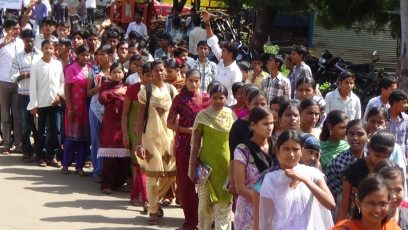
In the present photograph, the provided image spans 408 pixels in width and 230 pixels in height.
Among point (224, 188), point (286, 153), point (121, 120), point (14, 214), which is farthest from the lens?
point (121, 120)

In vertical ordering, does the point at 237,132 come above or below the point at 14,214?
above

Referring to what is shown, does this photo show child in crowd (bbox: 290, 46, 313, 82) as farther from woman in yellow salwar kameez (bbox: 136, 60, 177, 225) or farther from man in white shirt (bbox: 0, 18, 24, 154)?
→ man in white shirt (bbox: 0, 18, 24, 154)

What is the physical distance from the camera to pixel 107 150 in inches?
360

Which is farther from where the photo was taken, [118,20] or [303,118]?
[118,20]

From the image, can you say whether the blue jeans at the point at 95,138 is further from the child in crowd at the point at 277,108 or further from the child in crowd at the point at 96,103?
the child in crowd at the point at 277,108

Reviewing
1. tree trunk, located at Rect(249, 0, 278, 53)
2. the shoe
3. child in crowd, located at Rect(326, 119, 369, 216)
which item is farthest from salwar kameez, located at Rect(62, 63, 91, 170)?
tree trunk, located at Rect(249, 0, 278, 53)

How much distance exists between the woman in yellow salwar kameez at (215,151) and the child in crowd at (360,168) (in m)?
1.86

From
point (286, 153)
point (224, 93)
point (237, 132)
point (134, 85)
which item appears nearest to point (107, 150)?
point (134, 85)

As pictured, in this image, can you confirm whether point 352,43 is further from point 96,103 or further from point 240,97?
point 240,97

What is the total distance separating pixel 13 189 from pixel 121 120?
145cm

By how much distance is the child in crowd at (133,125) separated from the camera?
27.4 feet

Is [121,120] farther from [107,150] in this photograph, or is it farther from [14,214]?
[14,214]

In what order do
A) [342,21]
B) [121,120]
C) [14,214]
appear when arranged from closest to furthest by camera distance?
1. [14,214]
2. [121,120]
3. [342,21]

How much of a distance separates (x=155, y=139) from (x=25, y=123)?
3.02 m
